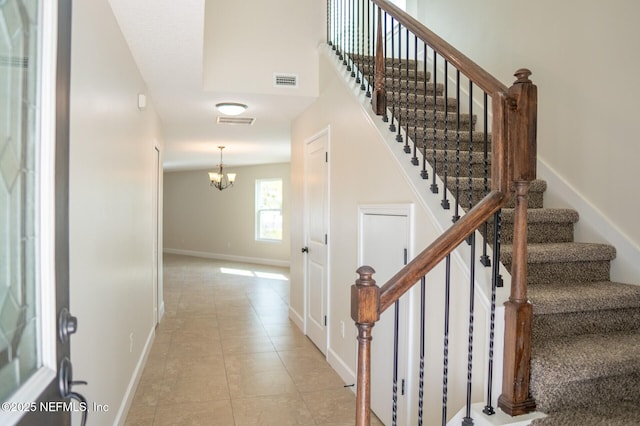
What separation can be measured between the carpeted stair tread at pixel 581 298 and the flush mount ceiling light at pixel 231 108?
3.27m

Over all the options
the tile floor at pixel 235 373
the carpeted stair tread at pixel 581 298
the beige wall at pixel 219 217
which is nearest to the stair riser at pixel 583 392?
the carpeted stair tread at pixel 581 298

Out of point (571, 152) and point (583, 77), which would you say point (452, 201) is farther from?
point (583, 77)

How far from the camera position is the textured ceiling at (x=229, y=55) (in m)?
2.79

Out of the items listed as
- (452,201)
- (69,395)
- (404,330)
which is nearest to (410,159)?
(452,201)

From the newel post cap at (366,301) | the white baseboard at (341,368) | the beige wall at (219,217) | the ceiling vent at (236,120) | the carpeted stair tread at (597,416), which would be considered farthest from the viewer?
the beige wall at (219,217)

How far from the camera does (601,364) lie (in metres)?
1.65

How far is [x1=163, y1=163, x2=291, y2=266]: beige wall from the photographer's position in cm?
992

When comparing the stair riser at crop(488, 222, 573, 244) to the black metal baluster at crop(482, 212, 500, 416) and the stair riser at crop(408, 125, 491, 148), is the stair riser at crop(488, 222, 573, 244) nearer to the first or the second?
the stair riser at crop(408, 125, 491, 148)

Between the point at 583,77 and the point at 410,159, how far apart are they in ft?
3.98

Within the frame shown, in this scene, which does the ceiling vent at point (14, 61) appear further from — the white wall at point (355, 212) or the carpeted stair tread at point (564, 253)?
the carpeted stair tread at point (564, 253)

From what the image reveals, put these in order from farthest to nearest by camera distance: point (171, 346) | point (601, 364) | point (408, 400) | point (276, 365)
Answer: point (171, 346) → point (276, 365) → point (408, 400) → point (601, 364)

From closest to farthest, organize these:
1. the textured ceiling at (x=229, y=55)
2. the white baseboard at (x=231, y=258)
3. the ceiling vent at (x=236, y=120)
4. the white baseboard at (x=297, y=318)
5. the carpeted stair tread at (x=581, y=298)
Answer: the carpeted stair tread at (x=581, y=298) < the textured ceiling at (x=229, y=55) < the white baseboard at (x=297, y=318) < the ceiling vent at (x=236, y=120) < the white baseboard at (x=231, y=258)

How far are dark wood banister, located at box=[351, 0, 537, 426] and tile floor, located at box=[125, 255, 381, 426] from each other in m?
1.45

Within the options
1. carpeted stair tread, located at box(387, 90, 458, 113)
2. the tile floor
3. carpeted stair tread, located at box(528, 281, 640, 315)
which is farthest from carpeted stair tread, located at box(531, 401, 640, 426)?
carpeted stair tread, located at box(387, 90, 458, 113)
